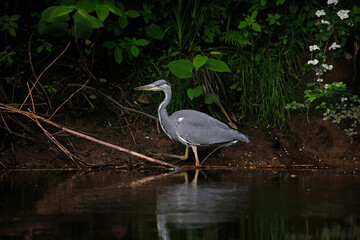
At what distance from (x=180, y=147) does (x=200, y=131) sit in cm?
74

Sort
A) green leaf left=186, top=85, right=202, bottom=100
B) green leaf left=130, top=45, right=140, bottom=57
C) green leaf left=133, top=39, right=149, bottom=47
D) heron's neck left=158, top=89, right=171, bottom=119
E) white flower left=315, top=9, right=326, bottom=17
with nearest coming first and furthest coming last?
heron's neck left=158, top=89, right=171, bottom=119, green leaf left=186, top=85, right=202, bottom=100, green leaf left=130, top=45, right=140, bottom=57, green leaf left=133, top=39, right=149, bottom=47, white flower left=315, top=9, right=326, bottom=17

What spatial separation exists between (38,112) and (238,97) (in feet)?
9.71

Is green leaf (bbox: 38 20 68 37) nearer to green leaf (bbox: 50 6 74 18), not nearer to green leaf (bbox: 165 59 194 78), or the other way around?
green leaf (bbox: 50 6 74 18)

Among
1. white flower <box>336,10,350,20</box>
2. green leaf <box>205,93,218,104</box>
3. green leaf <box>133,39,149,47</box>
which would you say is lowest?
green leaf <box>205,93,218,104</box>

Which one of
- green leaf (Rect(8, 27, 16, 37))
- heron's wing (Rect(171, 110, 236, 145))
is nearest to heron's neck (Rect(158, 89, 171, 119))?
heron's wing (Rect(171, 110, 236, 145))

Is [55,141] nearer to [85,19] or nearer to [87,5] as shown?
[85,19]

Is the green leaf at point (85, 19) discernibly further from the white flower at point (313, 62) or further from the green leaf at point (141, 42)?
the white flower at point (313, 62)

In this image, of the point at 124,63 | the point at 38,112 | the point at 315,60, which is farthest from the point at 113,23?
the point at 315,60

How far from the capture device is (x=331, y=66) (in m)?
9.48

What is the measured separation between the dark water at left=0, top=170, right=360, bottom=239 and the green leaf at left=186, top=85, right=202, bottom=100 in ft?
3.96

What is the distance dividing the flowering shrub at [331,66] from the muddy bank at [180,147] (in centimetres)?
24

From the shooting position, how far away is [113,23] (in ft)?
30.4

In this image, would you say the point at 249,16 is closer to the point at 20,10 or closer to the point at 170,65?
the point at 170,65

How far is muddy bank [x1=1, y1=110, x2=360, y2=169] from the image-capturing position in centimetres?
823
